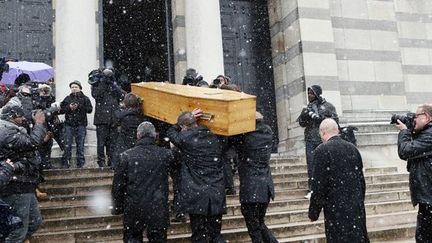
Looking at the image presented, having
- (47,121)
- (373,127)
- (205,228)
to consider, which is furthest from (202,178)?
(373,127)

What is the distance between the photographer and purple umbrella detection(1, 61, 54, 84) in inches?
400

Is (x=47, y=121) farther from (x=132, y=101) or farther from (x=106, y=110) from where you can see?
(x=132, y=101)

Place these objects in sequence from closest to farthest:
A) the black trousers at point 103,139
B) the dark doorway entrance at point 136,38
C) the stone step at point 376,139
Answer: the black trousers at point 103,139, the stone step at point 376,139, the dark doorway entrance at point 136,38

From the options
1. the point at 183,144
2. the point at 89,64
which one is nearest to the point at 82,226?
the point at 183,144

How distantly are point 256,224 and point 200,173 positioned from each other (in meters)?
1.00

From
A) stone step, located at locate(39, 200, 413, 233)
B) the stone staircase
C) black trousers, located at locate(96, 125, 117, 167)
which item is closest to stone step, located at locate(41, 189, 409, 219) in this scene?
the stone staircase

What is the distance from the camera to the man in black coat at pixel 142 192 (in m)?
5.38

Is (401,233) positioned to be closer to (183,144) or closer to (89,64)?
(183,144)

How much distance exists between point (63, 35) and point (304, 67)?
6.60m

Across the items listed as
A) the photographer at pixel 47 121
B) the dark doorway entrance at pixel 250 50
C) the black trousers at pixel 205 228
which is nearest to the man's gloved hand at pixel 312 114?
the black trousers at pixel 205 228

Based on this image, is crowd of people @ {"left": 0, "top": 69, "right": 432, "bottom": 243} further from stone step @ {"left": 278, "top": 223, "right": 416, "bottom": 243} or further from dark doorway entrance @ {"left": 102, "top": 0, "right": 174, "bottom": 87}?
dark doorway entrance @ {"left": 102, "top": 0, "right": 174, "bottom": 87}

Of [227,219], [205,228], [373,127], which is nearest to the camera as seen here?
[205,228]

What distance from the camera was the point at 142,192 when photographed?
5.41 meters

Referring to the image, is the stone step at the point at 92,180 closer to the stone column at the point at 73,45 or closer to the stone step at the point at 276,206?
the stone step at the point at 276,206
